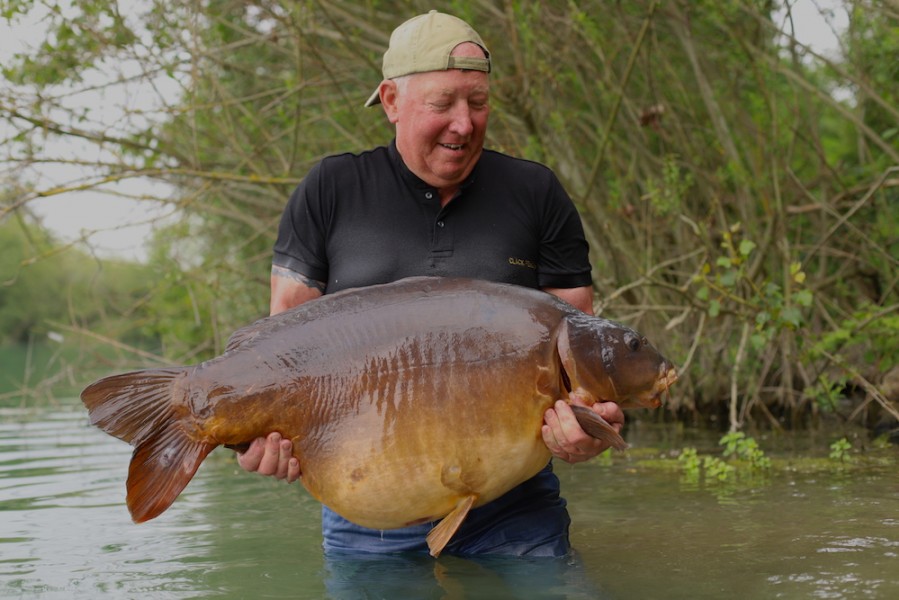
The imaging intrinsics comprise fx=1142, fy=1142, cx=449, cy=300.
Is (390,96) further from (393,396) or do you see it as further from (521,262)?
(393,396)

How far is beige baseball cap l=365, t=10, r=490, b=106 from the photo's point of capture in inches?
138

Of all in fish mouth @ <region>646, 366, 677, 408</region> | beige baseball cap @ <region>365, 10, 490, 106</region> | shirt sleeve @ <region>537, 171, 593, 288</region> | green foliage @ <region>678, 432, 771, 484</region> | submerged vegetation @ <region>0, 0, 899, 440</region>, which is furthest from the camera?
submerged vegetation @ <region>0, 0, 899, 440</region>

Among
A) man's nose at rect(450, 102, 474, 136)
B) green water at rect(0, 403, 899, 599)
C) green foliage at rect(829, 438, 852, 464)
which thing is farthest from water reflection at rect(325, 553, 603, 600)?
green foliage at rect(829, 438, 852, 464)

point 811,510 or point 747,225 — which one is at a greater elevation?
point 747,225

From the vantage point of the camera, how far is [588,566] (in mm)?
3898

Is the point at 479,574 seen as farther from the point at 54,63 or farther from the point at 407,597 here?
the point at 54,63

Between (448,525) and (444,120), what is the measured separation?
4.04 ft

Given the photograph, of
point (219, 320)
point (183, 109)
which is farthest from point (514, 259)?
point (219, 320)

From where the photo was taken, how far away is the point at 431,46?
11.5 ft

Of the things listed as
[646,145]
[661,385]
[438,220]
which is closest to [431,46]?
[438,220]

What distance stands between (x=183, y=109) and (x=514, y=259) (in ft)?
13.4

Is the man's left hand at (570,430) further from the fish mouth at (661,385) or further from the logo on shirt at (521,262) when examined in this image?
the logo on shirt at (521,262)

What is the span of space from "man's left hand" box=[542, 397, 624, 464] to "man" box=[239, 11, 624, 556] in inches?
18.0

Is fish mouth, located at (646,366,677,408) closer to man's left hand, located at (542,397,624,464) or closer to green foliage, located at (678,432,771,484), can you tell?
man's left hand, located at (542,397,624,464)
